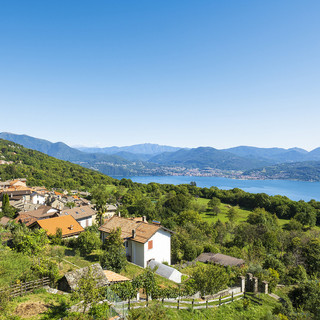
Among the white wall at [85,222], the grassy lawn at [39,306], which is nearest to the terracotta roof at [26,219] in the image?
the white wall at [85,222]

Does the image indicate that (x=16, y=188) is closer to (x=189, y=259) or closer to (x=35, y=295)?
(x=189, y=259)

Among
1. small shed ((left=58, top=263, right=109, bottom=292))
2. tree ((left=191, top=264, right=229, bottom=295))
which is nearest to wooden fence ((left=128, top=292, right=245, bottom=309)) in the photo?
tree ((left=191, top=264, right=229, bottom=295))

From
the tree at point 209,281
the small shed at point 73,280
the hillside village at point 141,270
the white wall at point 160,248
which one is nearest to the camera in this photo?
the hillside village at point 141,270

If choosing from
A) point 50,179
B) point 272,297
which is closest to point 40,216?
point 272,297

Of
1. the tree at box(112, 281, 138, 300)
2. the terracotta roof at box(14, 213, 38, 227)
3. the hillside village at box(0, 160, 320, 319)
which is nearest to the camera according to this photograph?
the hillside village at box(0, 160, 320, 319)

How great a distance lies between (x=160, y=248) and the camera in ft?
98.6

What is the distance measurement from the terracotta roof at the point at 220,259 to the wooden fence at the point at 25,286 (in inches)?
929

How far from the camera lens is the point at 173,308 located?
15.2m

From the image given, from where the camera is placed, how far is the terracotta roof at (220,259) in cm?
3116

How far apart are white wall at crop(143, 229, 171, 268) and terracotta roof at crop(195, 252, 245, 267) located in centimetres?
700

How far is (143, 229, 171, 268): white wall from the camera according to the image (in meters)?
28.3

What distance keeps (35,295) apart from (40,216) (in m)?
38.3

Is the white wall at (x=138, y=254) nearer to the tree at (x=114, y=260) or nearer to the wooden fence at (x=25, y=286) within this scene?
the tree at (x=114, y=260)

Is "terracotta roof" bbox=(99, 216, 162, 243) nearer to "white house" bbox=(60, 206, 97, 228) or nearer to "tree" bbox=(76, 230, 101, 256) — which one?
"tree" bbox=(76, 230, 101, 256)
